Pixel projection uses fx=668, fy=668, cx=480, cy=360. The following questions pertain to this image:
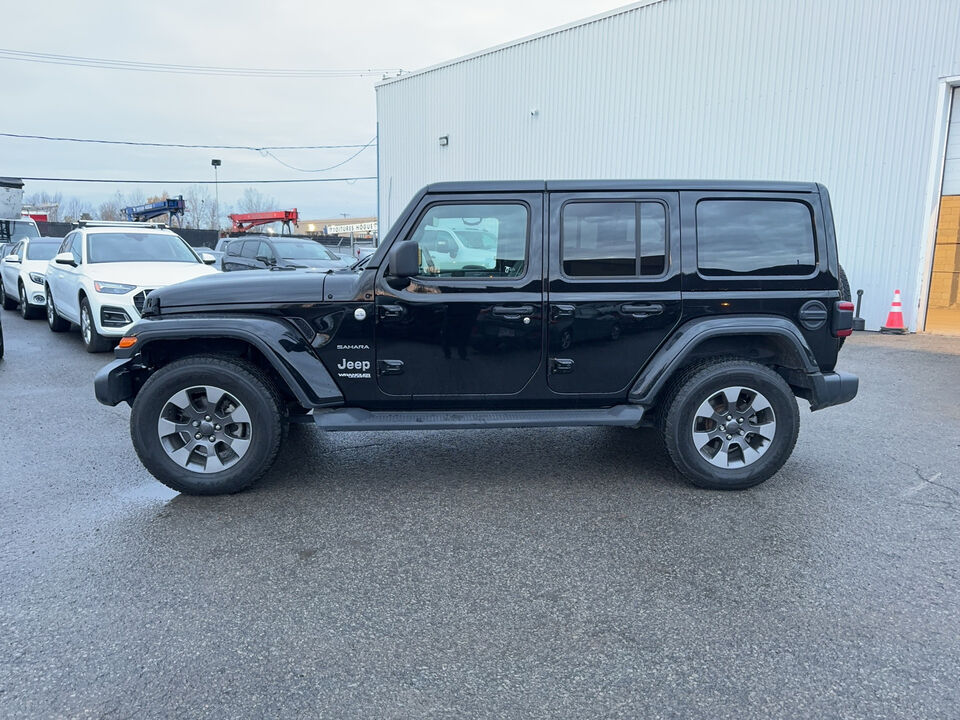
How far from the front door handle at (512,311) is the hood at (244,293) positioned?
107cm

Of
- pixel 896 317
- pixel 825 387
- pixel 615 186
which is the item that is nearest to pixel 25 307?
pixel 615 186

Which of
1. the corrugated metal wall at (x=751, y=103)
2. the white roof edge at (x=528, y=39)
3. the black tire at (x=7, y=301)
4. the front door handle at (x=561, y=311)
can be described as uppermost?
the white roof edge at (x=528, y=39)

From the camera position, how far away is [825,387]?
4301mm

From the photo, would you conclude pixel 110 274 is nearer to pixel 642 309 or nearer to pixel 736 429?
pixel 642 309

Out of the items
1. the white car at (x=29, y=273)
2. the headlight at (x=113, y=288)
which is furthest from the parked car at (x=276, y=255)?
the headlight at (x=113, y=288)

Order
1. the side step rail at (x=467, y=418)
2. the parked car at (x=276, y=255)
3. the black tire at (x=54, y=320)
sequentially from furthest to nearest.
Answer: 1. the parked car at (x=276, y=255)
2. the black tire at (x=54, y=320)
3. the side step rail at (x=467, y=418)

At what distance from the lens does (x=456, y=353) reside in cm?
416

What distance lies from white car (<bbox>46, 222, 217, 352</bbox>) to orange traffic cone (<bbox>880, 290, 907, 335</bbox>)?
1164 cm

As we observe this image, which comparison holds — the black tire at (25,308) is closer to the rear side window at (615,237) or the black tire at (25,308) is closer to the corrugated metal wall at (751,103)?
the rear side window at (615,237)

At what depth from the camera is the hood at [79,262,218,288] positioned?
866 centimetres

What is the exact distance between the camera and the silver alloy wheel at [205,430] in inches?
159

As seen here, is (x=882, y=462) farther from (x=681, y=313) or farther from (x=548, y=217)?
(x=548, y=217)

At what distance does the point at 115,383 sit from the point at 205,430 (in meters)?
0.63

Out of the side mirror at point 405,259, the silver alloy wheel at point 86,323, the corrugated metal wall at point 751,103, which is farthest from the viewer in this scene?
the corrugated metal wall at point 751,103
